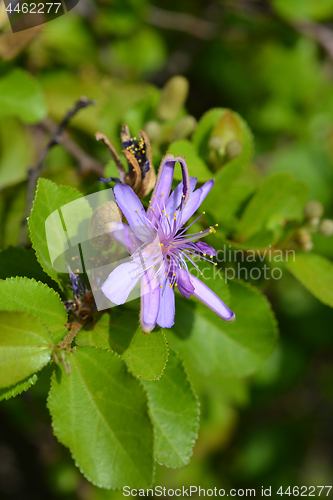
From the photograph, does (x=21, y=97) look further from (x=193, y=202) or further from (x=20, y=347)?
(x=20, y=347)

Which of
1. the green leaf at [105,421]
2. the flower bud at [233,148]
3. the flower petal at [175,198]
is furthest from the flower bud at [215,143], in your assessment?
the green leaf at [105,421]

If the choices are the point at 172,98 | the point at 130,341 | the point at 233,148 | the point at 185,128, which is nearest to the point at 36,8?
the point at 172,98

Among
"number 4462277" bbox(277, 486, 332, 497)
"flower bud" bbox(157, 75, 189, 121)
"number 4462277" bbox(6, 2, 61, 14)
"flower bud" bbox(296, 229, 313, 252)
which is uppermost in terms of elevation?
"number 4462277" bbox(6, 2, 61, 14)

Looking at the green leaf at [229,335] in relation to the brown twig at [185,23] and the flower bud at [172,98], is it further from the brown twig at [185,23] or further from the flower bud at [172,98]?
the brown twig at [185,23]

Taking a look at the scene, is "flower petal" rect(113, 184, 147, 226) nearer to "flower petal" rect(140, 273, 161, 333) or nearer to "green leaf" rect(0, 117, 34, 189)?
"flower petal" rect(140, 273, 161, 333)

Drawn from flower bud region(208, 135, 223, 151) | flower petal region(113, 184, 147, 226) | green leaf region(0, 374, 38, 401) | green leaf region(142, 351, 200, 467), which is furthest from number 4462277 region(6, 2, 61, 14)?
green leaf region(142, 351, 200, 467)
